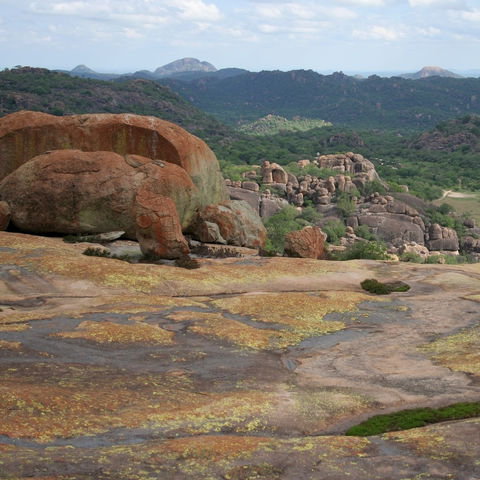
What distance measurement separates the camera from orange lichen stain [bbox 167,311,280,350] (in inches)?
854

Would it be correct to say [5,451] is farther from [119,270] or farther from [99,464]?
[119,270]

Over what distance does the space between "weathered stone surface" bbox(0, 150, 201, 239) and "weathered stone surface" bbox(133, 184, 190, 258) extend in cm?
313

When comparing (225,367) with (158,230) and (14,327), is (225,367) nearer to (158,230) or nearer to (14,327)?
(14,327)

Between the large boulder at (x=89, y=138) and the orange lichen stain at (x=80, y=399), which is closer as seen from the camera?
the orange lichen stain at (x=80, y=399)

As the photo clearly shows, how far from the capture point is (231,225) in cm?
3978

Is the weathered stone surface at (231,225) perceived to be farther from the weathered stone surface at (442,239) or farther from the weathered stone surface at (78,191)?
the weathered stone surface at (442,239)

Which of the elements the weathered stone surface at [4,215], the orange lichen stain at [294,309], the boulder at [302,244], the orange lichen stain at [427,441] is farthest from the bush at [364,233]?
the orange lichen stain at [427,441]

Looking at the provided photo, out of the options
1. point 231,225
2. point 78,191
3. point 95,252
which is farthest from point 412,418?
point 78,191

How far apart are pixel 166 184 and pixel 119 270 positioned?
9.94 metres

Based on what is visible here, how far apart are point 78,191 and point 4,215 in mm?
4455

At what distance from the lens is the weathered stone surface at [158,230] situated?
32.3 m

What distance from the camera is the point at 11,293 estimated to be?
25.0 m

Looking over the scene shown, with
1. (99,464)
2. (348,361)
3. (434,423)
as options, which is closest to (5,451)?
(99,464)

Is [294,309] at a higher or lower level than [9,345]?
lower
